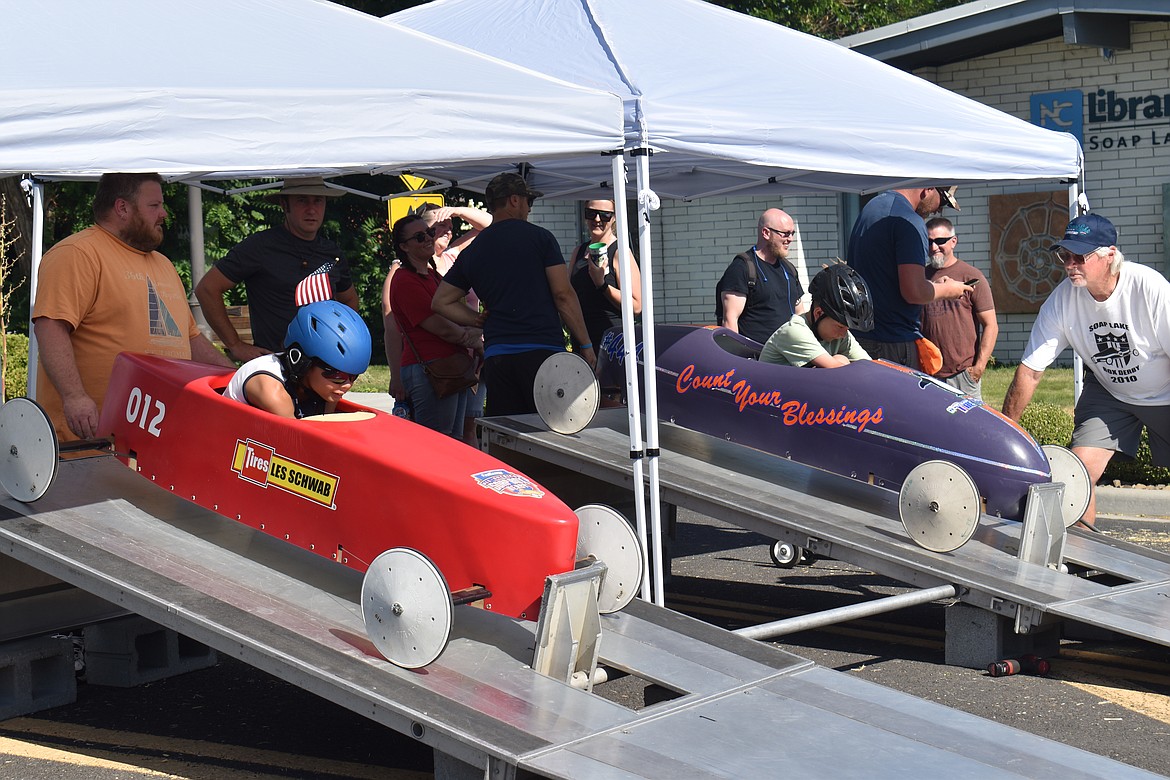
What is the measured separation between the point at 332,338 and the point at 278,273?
89.1 inches

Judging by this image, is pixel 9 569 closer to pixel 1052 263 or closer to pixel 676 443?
pixel 676 443

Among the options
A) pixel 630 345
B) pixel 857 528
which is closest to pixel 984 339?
pixel 857 528

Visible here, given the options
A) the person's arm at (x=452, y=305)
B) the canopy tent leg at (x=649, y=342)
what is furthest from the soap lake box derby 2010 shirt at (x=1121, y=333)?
the person's arm at (x=452, y=305)

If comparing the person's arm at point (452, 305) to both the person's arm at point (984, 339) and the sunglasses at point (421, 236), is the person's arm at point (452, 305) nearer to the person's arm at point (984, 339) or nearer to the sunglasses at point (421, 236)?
the sunglasses at point (421, 236)

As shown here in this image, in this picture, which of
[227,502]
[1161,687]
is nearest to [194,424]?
[227,502]

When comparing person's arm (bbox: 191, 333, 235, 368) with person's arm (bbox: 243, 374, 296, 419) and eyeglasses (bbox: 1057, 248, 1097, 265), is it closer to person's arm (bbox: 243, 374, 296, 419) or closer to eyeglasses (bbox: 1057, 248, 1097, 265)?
person's arm (bbox: 243, 374, 296, 419)

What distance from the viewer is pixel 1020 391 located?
7.06 metres

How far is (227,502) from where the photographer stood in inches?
214

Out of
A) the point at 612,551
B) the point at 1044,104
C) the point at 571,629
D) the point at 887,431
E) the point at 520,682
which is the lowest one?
the point at 520,682

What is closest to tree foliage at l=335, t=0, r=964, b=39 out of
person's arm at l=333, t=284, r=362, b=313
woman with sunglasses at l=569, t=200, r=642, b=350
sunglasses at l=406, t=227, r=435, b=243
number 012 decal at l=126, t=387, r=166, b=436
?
woman with sunglasses at l=569, t=200, r=642, b=350

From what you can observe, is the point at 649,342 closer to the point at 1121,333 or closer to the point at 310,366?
the point at 310,366

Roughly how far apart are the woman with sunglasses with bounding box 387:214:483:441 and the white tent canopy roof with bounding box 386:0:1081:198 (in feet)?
4.10

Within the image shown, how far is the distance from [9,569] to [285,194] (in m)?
2.64

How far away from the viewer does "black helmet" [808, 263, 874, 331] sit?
702 cm
